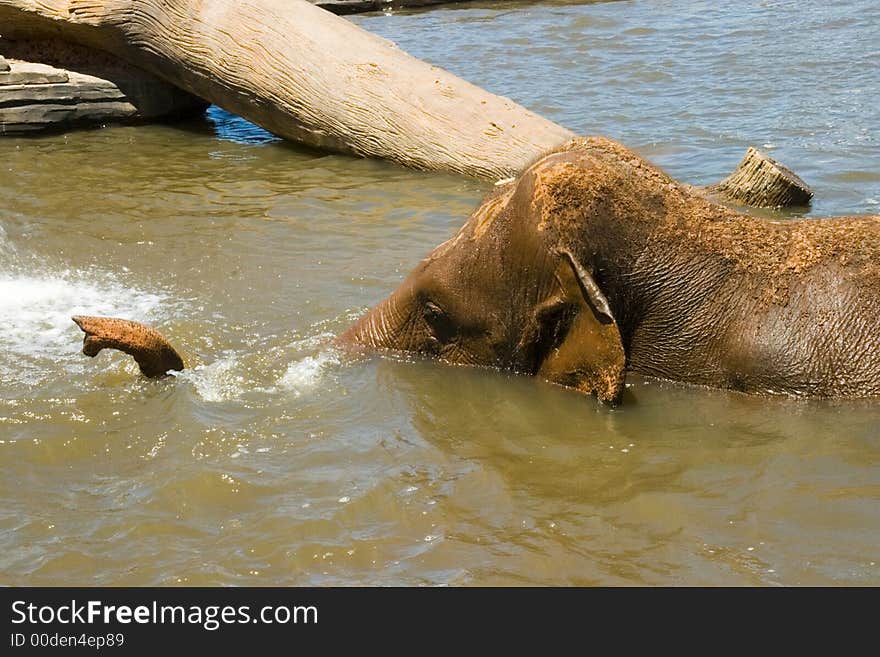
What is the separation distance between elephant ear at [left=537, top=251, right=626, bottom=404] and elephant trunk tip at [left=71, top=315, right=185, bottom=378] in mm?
2071

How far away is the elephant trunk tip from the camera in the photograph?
636 centimetres

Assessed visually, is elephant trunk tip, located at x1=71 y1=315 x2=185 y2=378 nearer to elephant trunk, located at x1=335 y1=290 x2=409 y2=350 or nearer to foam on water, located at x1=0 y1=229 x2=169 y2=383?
foam on water, located at x1=0 y1=229 x2=169 y2=383

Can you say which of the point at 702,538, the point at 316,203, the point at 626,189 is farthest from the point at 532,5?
the point at 702,538

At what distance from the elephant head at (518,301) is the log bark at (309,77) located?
4.24 metres

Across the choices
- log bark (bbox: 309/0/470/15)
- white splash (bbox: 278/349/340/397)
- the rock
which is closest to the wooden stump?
white splash (bbox: 278/349/340/397)

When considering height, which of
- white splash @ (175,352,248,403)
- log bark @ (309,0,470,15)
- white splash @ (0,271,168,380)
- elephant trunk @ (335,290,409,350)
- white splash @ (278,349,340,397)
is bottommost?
white splash @ (0,271,168,380)

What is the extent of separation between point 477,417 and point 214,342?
1.95 m

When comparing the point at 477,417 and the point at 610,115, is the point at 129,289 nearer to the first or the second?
the point at 477,417

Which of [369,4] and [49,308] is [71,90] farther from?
[369,4]

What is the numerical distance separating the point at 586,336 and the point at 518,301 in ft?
1.43

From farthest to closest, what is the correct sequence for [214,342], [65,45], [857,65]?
[857,65] < [65,45] < [214,342]

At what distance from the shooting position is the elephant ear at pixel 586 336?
6.13 m

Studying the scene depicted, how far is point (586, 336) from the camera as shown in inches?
247

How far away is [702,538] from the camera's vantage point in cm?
504
